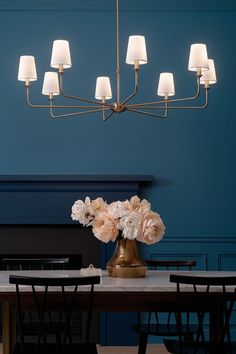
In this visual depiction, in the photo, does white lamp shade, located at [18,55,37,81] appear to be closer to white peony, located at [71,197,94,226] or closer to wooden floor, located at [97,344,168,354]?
white peony, located at [71,197,94,226]

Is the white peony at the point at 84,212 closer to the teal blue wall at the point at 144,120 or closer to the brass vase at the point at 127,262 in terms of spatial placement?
the brass vase at the point at 127,262

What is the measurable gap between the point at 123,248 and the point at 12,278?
791mm

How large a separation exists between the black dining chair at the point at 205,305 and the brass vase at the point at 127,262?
1.06 ft

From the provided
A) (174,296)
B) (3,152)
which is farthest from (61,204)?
(174,296)

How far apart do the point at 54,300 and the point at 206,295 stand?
0.73 m

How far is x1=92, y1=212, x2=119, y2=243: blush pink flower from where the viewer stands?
11.7 ft

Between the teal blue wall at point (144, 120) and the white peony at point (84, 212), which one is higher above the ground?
the teal blue wall at point (144, 120)

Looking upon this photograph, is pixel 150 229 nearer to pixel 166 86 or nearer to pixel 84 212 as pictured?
pixel 84 212

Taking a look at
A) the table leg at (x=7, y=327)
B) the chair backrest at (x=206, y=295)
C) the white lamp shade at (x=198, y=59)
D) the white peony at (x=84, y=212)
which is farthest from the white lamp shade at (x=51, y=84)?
the chair backrest at (x=206, y=295)

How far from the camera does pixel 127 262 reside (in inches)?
144

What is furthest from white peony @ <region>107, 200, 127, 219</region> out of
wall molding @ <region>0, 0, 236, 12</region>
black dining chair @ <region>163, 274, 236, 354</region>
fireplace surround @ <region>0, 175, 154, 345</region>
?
wall molding @ <region>0, 0, 236, 12</region>

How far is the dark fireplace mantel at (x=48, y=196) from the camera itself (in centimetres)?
527

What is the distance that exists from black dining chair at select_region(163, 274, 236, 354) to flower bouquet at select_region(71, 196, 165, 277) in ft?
1.09

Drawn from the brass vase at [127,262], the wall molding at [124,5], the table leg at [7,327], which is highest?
the wall molding at [124,5]
